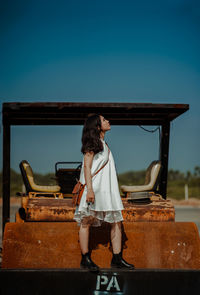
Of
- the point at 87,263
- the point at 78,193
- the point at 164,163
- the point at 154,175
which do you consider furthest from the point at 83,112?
the point at 87,263

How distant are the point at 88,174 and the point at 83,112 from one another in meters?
2.03

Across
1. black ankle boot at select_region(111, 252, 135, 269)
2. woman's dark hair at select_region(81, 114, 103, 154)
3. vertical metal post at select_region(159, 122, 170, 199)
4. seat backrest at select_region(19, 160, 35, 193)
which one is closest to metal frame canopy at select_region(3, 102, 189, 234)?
vertical metal post at select_region(159, 122, 170, 199)

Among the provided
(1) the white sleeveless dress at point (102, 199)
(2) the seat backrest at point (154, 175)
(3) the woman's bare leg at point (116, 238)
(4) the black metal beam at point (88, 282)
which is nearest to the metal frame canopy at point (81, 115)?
(2) the seat backrest at point (154, 175)

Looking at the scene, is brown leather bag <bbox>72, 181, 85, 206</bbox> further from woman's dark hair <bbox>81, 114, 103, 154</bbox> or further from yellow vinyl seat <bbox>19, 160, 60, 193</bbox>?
yellow vinyl seat <bbox>19, 160, 60, 193</bbox>

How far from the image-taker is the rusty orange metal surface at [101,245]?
4.09 m

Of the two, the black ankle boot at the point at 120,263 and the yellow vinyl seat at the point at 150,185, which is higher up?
the yellow vinyl seat at the point at 150,185

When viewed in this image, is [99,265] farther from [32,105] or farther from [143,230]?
[32,105]

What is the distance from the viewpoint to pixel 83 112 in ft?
18.3

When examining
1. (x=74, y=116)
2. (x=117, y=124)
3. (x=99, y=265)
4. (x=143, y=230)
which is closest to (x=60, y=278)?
(x=99, y=265)

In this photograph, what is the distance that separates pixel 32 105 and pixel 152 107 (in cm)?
178

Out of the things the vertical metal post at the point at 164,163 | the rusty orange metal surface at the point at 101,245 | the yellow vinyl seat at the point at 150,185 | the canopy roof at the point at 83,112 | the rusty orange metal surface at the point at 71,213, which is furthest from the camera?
the vertical metal post at the point at 164,163

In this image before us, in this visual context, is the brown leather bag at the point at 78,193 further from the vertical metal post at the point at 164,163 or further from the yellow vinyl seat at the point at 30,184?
the vertical metal post at the point at 164,163

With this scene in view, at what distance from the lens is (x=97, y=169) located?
3953 mm

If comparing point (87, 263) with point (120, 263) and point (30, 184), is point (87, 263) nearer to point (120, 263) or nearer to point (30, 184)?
point (120, 263)
